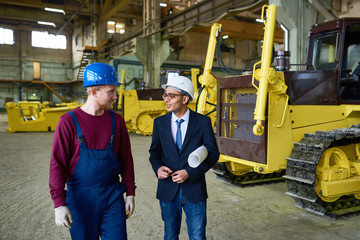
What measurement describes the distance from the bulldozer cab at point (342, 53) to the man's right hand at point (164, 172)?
360cm

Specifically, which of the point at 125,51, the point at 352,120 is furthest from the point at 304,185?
the point at 125,51

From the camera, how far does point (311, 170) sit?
4.28 m

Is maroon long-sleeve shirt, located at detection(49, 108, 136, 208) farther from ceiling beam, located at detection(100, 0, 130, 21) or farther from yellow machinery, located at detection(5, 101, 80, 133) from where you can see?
ceiling beam, located at detection(100, 0, 130, 21)

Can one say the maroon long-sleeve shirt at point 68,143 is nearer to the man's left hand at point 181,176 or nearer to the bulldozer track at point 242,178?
the man's left hand at point 181,176

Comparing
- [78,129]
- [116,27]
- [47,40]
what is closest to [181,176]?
[78,129]

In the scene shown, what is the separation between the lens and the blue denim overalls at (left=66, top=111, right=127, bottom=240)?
7.29 feet

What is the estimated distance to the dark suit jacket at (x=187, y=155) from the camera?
257 centimetres

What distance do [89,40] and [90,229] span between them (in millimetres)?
30963

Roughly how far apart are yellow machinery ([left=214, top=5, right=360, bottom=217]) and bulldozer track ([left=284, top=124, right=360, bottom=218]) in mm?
11

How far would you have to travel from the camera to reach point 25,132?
15.5 metres

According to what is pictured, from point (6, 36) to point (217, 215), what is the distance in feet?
119

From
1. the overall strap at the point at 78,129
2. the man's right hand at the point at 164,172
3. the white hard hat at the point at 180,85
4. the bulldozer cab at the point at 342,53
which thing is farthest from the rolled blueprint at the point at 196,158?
the bulldozer cab at the point at 342,53

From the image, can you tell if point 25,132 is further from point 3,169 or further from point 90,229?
point 90,229

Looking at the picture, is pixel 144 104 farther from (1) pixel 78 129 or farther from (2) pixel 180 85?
(1) pixel 78 129
